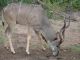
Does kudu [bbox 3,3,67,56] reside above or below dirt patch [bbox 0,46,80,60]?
above

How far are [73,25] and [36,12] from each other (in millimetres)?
3867

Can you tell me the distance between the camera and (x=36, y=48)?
10234mm

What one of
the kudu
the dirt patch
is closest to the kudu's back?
the kudu

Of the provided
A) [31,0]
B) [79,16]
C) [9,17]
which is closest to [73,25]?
[79,16]

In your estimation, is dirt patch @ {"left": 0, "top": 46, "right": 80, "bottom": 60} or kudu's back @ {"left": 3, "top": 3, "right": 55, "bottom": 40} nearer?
dirt patch @ {"left": 0, "top": 46, "right": 80, "bottom": 60}

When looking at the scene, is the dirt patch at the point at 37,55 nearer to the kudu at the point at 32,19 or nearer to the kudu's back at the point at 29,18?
the kudu at the point at 32,19

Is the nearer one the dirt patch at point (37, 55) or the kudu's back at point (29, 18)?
the dirt patch at point (37, 55)

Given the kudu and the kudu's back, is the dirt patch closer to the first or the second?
Answer: the kudu

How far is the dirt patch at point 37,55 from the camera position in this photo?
370 inches

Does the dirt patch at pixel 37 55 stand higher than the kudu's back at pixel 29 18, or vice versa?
the kudu's back at pixel 29 18

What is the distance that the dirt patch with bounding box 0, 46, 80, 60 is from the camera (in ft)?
30.9

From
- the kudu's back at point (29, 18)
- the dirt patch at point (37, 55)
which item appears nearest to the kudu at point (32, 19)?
the kudu's back at point (29, 18)

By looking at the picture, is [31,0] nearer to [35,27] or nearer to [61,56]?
[35,27]

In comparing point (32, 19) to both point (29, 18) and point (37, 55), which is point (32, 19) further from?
point (37, 55)
